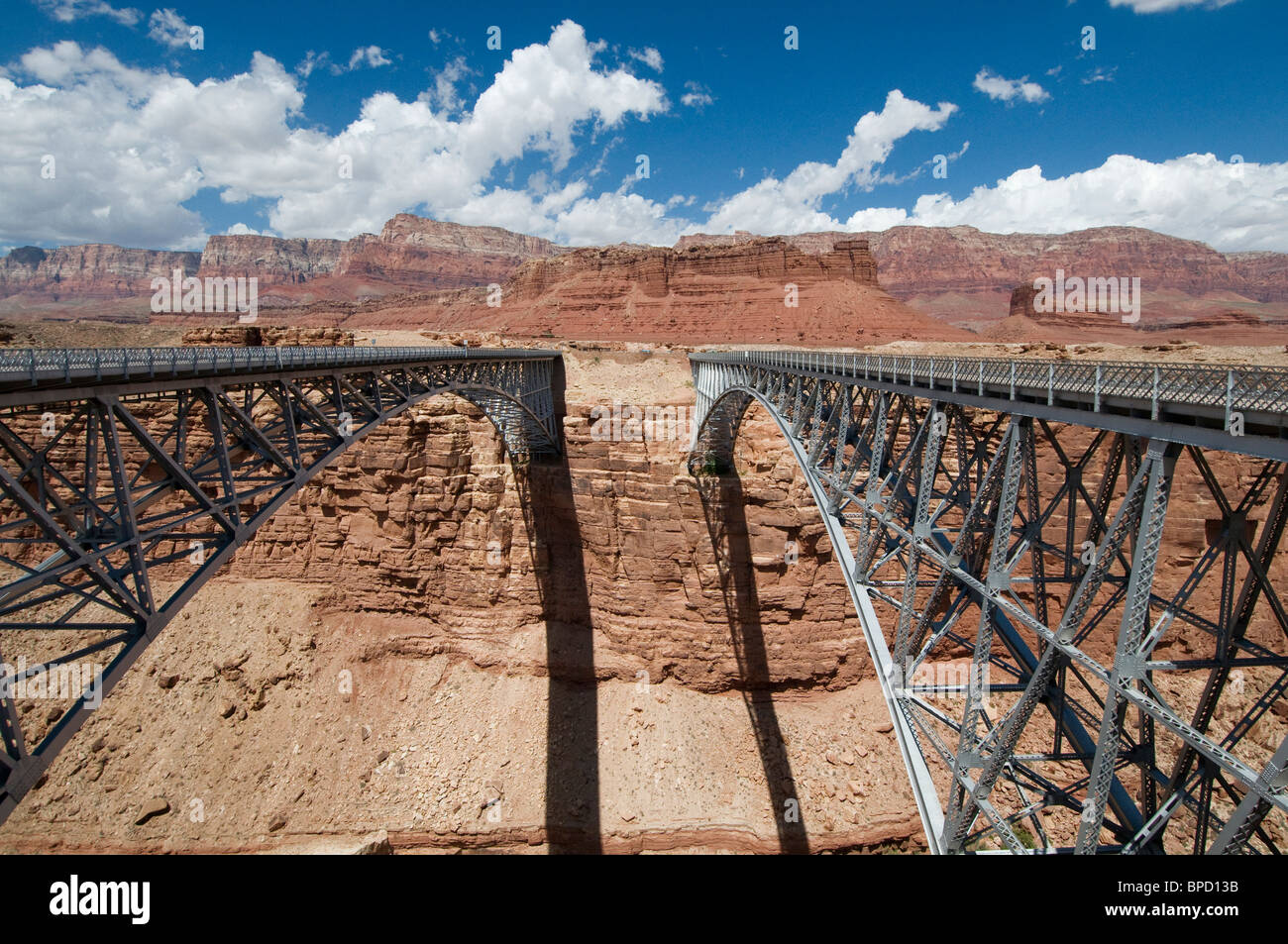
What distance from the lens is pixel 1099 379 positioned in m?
6.79

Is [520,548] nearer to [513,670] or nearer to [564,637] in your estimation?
[564,637]

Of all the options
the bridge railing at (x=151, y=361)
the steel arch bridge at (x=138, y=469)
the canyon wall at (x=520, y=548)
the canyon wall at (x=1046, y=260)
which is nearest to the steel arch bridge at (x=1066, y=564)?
the steel arch bridge at (x=138, y=469)

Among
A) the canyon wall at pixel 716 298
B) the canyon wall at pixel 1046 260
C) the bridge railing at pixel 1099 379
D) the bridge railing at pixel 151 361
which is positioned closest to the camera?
the bridge railing at pixel 1099 379

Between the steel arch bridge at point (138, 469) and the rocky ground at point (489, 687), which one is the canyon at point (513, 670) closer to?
the rocky ground at point (489, 687)

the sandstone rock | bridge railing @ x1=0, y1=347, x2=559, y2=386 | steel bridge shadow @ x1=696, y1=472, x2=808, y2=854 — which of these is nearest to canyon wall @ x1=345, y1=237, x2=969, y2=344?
steel bridge shadow @ x1=696, y1=472, x2=808, y2=854

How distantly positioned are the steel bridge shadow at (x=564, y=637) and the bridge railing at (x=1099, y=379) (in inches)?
678

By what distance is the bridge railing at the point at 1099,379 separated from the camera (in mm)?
5441

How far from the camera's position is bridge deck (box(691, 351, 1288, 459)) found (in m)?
5.32

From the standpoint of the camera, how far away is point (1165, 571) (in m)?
21.6

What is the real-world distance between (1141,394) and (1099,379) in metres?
0.58

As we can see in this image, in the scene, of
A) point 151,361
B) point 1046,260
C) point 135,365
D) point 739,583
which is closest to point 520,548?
point 739,583

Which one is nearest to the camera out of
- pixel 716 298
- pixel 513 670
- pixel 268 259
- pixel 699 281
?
pixel 513 670

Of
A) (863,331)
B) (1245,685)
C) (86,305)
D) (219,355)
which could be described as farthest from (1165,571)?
(86,305)

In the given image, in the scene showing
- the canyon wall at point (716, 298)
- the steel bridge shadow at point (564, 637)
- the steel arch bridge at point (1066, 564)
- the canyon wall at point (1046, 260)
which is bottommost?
the steel bridge shadow at point (564, 637)
